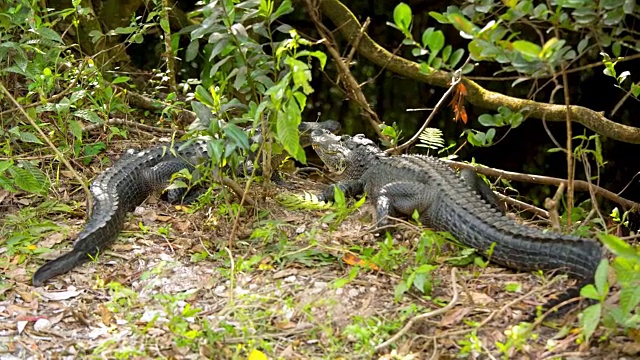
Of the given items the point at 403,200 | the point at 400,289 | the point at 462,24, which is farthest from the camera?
the point at 403,200

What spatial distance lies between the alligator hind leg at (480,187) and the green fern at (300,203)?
1005mm

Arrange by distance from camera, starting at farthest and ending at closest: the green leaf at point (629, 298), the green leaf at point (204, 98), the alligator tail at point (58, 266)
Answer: the green leaf at point (204, 98) → the alligator tail at point (58, 266) → the green leaf at point (629, 298)

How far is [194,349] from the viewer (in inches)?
117

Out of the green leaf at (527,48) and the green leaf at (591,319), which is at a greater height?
the green leaf at (527,48)

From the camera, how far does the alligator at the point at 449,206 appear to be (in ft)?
10.9

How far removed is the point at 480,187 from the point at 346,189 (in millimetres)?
959

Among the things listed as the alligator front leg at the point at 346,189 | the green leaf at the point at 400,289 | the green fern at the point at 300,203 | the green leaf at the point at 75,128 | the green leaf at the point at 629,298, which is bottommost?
the alligator front leg at the point at 346,189

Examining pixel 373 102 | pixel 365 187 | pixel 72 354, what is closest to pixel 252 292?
pixel 72 354

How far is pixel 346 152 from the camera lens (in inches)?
218

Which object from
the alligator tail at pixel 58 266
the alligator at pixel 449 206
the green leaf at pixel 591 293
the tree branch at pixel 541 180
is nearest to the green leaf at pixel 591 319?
the green leaf at pixel 591 293

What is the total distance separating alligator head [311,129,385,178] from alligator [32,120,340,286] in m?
0.15

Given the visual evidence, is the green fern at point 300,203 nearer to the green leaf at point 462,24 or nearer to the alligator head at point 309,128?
the alligator head at point 309,128

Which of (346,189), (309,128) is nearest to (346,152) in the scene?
(309,128)

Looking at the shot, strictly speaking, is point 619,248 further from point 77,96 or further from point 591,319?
point 77,96
